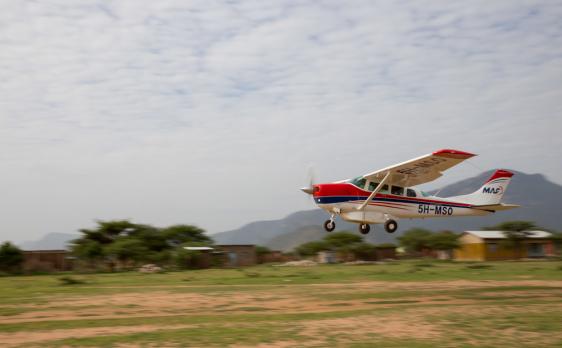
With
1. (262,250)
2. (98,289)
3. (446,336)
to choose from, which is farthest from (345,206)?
(262,250)

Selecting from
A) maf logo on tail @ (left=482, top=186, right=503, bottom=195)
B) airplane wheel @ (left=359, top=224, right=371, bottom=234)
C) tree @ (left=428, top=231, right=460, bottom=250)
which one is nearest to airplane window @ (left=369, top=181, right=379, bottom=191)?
airplane wheel @ (left=359, top=224, right=371, bottom=234)

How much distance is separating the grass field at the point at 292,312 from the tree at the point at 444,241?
32780 millimetres

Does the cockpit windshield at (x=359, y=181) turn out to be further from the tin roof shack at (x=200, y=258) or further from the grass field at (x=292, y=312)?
the tin roof shack at (x=200, y=258)

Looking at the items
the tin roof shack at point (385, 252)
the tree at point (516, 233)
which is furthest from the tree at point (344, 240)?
the tree at point (516, 233)

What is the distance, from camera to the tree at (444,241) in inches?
3457

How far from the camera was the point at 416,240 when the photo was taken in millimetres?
95625

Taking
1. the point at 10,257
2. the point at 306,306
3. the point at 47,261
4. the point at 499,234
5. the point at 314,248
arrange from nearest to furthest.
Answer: the point at 306,306
the point at 10,257
the point at 47,261
the point at 499,234
the point at 314,248

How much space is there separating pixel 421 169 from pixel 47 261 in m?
58.6

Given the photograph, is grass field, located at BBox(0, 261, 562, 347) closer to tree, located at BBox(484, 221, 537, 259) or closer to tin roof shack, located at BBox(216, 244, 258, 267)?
tin roof shack, located at BBox(216, 244, 258, 267)

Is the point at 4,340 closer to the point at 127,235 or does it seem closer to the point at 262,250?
the point at 127,235

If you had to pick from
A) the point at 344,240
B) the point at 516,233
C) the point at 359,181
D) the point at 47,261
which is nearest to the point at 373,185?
the point at 359,181

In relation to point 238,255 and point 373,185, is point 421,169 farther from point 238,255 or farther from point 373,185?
point 238,255

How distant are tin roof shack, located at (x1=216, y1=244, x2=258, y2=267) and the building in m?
32.7

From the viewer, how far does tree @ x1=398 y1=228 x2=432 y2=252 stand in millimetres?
94000
